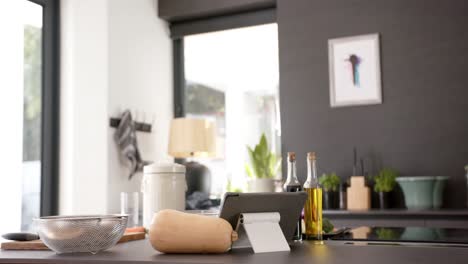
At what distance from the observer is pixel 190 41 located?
16.0ft

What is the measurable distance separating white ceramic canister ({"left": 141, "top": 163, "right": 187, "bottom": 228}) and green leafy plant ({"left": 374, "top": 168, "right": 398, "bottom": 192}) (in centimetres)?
209

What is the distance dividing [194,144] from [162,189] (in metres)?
2.36

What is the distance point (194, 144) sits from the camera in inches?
164

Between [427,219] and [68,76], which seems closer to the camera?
[427,219]

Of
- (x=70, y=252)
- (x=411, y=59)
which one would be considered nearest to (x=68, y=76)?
(x=411, y=59)

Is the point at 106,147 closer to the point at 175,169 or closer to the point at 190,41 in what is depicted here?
the point at 190,41

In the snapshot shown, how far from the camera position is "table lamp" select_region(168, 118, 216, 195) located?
4.17 m

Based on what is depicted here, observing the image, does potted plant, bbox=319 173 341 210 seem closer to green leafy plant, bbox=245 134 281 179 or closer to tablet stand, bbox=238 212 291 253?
green leafy plant, bbox=245 134 281 179

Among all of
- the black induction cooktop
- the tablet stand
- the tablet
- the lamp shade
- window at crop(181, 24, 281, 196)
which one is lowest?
the black induction cooktop

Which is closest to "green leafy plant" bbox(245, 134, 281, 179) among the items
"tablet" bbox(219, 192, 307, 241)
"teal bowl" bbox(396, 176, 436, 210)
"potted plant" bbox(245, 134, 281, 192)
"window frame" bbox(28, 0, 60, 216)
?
"potted plant" bbox(245, 134, 281, 192)

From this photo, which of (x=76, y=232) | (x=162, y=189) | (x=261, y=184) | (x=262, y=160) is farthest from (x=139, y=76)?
(x=76, y=232)

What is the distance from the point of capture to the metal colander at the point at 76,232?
132 cm

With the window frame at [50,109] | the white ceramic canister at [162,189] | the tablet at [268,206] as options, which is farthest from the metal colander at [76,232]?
the window frame at [50,109]

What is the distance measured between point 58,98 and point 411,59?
8.46 feet
